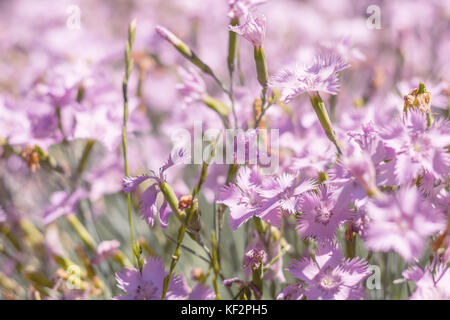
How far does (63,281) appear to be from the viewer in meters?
0.68

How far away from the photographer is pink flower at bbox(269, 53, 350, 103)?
54 cm

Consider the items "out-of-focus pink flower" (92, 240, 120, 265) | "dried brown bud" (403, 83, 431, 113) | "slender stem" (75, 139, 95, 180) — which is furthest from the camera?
"slender stem" (75, 139, 95, 180)

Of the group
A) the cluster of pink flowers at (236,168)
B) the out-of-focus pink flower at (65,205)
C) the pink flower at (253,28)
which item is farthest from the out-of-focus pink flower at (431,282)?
the out-of-focus pink flower at (65,205)

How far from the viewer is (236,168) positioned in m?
0.58

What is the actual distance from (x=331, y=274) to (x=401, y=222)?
13 cm

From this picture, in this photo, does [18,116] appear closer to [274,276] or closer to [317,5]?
[274,276]

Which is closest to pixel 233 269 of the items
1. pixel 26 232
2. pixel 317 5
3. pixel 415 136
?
pixel 26 232

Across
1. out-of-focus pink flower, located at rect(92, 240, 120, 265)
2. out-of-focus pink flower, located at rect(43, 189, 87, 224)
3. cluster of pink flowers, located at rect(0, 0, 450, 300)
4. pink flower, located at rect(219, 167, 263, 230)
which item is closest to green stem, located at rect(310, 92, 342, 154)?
cluster of pink flowers, located at rect(0, 0, 450, 300)

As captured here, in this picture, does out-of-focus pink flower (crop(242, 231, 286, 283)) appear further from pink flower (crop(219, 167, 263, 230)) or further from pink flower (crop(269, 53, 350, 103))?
pink flower (crop(269, 53, 350, 103))

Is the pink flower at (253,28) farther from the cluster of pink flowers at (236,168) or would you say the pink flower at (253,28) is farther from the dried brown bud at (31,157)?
the dried brown bud at (31,157)

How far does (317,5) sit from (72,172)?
139cm

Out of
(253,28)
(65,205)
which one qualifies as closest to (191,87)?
(253,28)

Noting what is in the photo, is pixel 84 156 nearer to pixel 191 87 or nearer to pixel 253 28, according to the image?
pixel 191 87

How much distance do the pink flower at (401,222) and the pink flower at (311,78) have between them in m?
0.16
